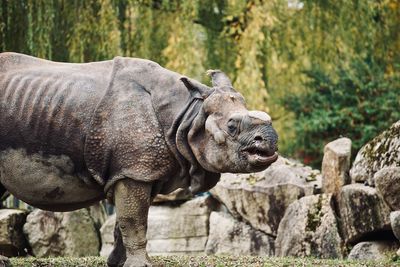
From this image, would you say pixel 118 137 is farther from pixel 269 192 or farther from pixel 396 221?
pixel 269 192

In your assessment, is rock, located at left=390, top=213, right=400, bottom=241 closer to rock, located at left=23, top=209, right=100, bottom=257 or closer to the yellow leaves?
rock, located at left=23, top=209, right=100, bottom=257

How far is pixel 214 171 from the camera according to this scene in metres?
6.87

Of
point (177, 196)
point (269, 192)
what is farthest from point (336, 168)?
Result: point (177, 196)

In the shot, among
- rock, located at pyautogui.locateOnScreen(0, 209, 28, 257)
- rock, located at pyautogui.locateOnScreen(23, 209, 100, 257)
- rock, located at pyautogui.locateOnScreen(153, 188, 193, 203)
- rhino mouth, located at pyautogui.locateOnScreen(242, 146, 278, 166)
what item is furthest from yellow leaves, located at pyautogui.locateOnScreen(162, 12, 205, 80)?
rhino mouth, located at pyautogui.locateOnScreen(242, 146, 278, 166)

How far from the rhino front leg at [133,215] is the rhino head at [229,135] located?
532 millimetres

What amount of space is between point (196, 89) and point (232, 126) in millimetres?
529

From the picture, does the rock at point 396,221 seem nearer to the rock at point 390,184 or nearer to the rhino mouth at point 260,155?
the rock at point 390,184

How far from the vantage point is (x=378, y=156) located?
10.1m

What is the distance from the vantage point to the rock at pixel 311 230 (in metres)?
10.5

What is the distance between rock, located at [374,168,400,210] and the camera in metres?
9.16

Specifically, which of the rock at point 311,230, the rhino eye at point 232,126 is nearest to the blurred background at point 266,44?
the rock at point 311,230

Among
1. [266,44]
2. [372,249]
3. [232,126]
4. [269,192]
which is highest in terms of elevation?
[266,44]

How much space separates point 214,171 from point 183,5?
8.61m

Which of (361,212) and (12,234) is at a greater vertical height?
(361,212)
